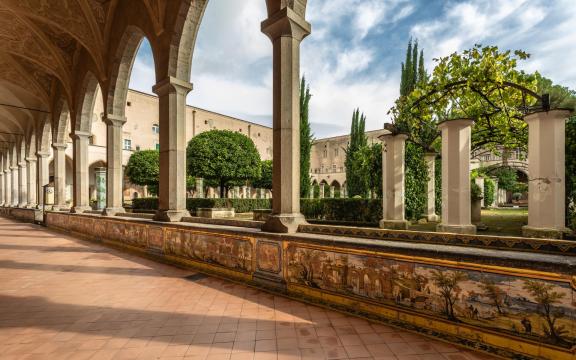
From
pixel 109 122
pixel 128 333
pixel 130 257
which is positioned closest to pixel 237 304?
pixel 128 333

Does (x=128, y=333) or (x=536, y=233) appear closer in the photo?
(x=128, y=333)

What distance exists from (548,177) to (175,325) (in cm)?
467

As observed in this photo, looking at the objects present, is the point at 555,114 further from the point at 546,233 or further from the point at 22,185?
the point at 22,185

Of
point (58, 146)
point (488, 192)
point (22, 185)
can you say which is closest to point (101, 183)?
point (58, 146)

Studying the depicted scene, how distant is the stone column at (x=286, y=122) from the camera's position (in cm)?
406

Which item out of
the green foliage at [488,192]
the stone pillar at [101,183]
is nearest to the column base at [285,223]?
the stone pillar at [101,183]

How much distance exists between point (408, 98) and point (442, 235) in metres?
3.04

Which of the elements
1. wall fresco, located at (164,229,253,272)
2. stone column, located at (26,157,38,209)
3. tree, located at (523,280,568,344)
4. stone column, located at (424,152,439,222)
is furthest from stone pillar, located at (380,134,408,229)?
stone column, located at (26,157,38,209)

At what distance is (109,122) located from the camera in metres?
8.43

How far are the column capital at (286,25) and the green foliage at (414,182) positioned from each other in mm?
4992

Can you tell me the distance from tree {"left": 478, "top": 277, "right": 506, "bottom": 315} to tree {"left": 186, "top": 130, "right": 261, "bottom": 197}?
2034cm

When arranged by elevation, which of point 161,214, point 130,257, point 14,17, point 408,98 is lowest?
point 130,257

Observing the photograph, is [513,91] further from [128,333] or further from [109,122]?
[109,122]

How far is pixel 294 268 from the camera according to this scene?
3.84m
